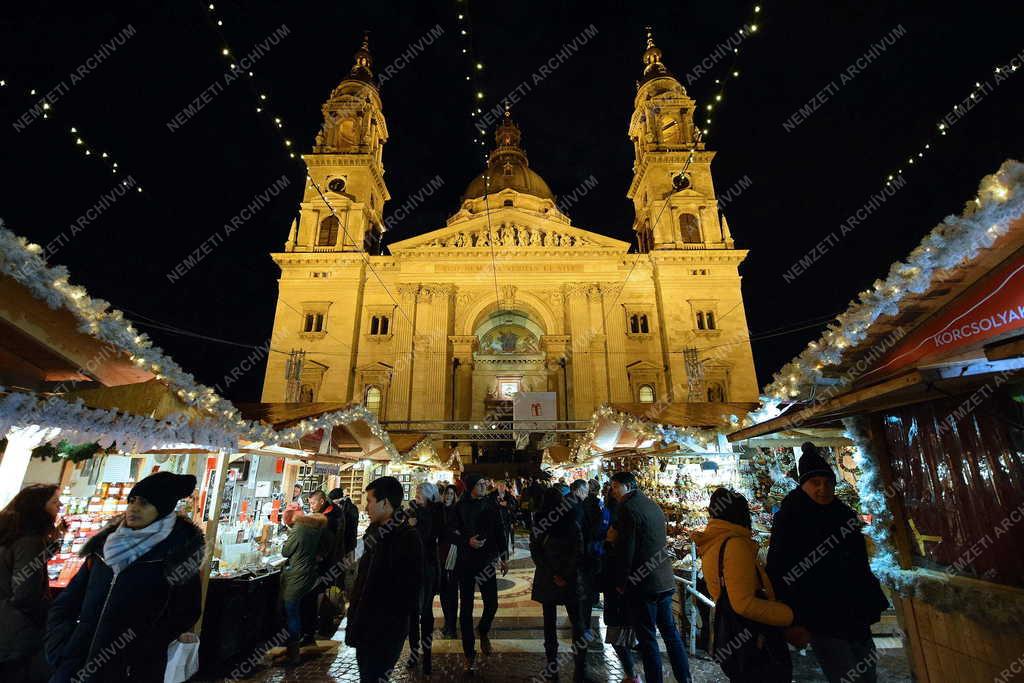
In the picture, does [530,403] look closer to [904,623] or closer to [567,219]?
[904,623]

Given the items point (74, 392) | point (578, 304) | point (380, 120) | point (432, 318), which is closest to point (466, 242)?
point (432, 318)

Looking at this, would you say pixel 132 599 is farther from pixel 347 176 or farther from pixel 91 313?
pixel 347 176

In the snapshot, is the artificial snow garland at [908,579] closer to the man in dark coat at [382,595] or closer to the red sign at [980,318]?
the red sign at [980,318]

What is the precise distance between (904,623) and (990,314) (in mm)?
2770

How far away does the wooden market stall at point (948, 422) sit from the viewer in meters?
2.72

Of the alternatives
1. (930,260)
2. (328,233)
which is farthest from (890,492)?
(328,233)

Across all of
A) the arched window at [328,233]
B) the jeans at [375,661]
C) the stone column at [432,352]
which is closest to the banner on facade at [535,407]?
the stone column at [432,352]

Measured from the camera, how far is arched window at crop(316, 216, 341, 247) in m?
27.8

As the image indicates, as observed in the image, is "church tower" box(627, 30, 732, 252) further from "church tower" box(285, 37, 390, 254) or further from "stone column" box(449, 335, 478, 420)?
"church tower" box(285, 37, 390, 254)

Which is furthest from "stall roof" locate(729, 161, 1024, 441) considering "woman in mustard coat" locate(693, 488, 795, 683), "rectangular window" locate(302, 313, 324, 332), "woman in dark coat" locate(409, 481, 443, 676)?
"rectangular window" locate(302, 313, 324, 332)

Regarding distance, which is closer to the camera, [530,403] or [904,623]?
[904,623]

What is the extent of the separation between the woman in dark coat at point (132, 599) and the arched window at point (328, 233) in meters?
27.6

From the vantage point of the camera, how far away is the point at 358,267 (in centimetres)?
2720

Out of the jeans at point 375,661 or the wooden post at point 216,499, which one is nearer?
the jeans at point 375,661
